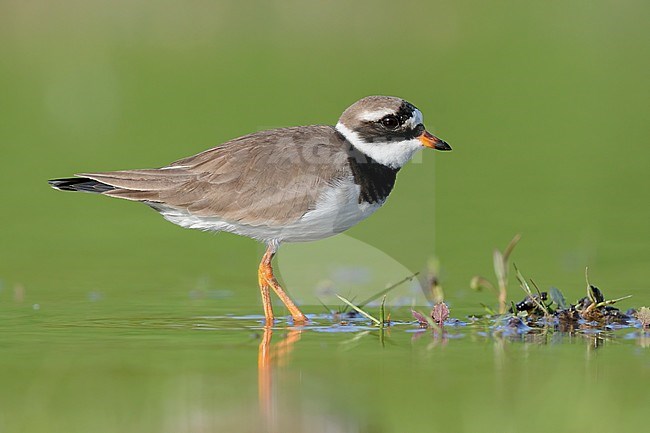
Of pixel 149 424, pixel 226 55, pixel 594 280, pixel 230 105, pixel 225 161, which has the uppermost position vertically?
pixel 226 55

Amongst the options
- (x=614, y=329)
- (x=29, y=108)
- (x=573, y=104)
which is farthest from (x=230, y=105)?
(x=614, y=329)

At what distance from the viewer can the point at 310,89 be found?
77.3 ft

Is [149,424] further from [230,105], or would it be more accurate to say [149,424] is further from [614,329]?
[230,105]

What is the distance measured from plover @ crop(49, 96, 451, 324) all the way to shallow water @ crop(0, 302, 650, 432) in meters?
0.92

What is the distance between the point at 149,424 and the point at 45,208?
32.7 feet

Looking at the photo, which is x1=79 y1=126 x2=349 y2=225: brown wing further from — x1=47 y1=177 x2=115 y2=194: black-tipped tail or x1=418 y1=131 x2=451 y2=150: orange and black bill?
x1=418 y1=131 x2=451 y2=150: orange and black bill

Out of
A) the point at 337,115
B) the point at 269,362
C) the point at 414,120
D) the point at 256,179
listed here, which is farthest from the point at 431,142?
the point at 337,115

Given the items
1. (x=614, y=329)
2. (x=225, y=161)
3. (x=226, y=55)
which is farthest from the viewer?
(x=226, y=55)

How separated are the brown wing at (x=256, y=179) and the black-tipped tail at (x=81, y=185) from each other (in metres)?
0.10

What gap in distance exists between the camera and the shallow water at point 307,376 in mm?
7562

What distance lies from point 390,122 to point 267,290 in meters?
1.79

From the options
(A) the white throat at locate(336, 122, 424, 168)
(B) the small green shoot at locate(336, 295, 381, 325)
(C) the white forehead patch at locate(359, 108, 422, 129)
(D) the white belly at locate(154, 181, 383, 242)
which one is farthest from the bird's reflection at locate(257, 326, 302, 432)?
(C) the white forehead patch at locate(359, 108, 422, 129)

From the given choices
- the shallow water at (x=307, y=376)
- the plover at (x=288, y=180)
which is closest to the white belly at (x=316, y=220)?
the plover at (x=288, y=180)

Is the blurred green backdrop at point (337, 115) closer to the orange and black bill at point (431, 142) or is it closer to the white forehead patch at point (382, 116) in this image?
the orange and black bill at point (431, 142)
